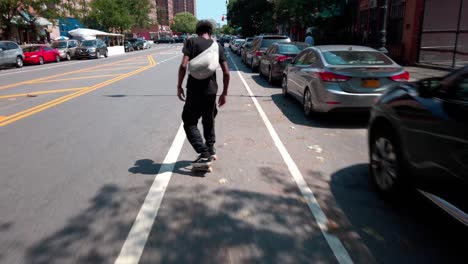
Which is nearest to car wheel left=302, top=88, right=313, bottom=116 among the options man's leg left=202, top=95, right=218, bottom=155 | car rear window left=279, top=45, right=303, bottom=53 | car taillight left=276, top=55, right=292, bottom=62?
man's leg left=202, top=95, right=218, bottom=155

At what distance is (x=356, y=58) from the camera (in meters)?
8.05

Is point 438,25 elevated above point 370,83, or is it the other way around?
point 438,25

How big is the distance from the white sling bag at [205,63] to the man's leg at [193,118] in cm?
31

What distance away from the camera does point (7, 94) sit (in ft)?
41.0

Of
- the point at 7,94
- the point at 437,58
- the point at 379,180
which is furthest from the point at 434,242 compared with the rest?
the point at 437,58

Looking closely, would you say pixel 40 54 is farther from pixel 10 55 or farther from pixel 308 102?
pixel 308 102

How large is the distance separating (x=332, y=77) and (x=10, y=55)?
79.4 feet

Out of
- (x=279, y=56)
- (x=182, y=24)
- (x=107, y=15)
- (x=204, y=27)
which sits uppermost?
(x=182, y=24)

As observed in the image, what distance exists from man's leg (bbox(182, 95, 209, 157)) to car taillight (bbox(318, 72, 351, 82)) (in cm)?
344

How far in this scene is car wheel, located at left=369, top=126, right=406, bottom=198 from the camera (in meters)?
4.05

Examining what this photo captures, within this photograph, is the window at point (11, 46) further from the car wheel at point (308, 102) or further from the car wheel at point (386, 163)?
the car wheel at point (386, 163)

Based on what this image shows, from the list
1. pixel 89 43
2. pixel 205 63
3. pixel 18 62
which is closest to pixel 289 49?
pixel 205 63

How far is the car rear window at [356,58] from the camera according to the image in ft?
26.0

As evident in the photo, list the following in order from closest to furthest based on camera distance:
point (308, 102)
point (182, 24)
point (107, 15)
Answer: point (308, 102) → point (107, 15) → point (182, 24)
